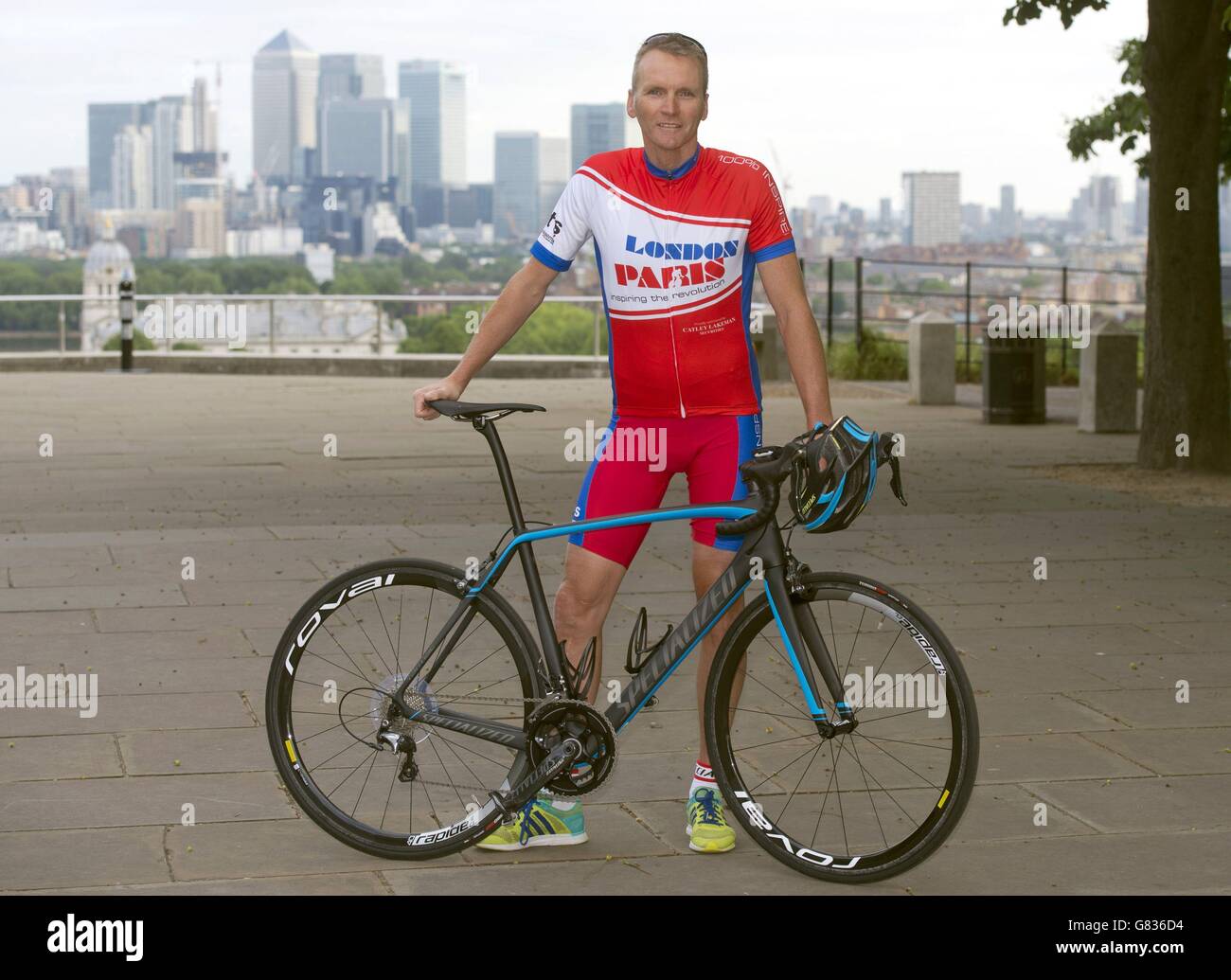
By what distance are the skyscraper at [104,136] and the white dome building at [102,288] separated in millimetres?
48270

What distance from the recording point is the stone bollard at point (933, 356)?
19.8m

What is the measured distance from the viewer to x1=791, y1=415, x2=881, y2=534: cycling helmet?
167 inches

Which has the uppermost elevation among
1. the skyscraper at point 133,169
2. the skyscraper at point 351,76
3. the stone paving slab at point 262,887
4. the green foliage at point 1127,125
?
the skyscraper at point 351,76

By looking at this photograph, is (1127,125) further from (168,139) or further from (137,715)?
(168,139)

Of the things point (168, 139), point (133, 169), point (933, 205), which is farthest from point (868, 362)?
point (168, 139)

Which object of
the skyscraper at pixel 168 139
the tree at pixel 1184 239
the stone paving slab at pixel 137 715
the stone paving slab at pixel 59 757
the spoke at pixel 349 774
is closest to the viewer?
the spoke at pixel 349 774

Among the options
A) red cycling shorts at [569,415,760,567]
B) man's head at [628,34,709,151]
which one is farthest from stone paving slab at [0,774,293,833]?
man's head at [628,34,709,151]

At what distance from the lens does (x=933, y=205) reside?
70.7 meters

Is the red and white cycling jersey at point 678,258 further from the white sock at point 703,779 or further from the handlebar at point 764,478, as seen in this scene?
the white sock at point 703,779

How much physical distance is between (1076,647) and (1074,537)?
3067 millimetres

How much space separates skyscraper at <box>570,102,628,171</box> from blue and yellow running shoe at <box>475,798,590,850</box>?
6959 centimetres

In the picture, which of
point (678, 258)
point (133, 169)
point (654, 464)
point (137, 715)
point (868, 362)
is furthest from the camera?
point (133, 169)

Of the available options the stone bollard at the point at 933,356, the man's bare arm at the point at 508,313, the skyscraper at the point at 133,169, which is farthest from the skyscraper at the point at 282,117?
the man's bare arm at the point at 508,313

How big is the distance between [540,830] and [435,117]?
407 feet
